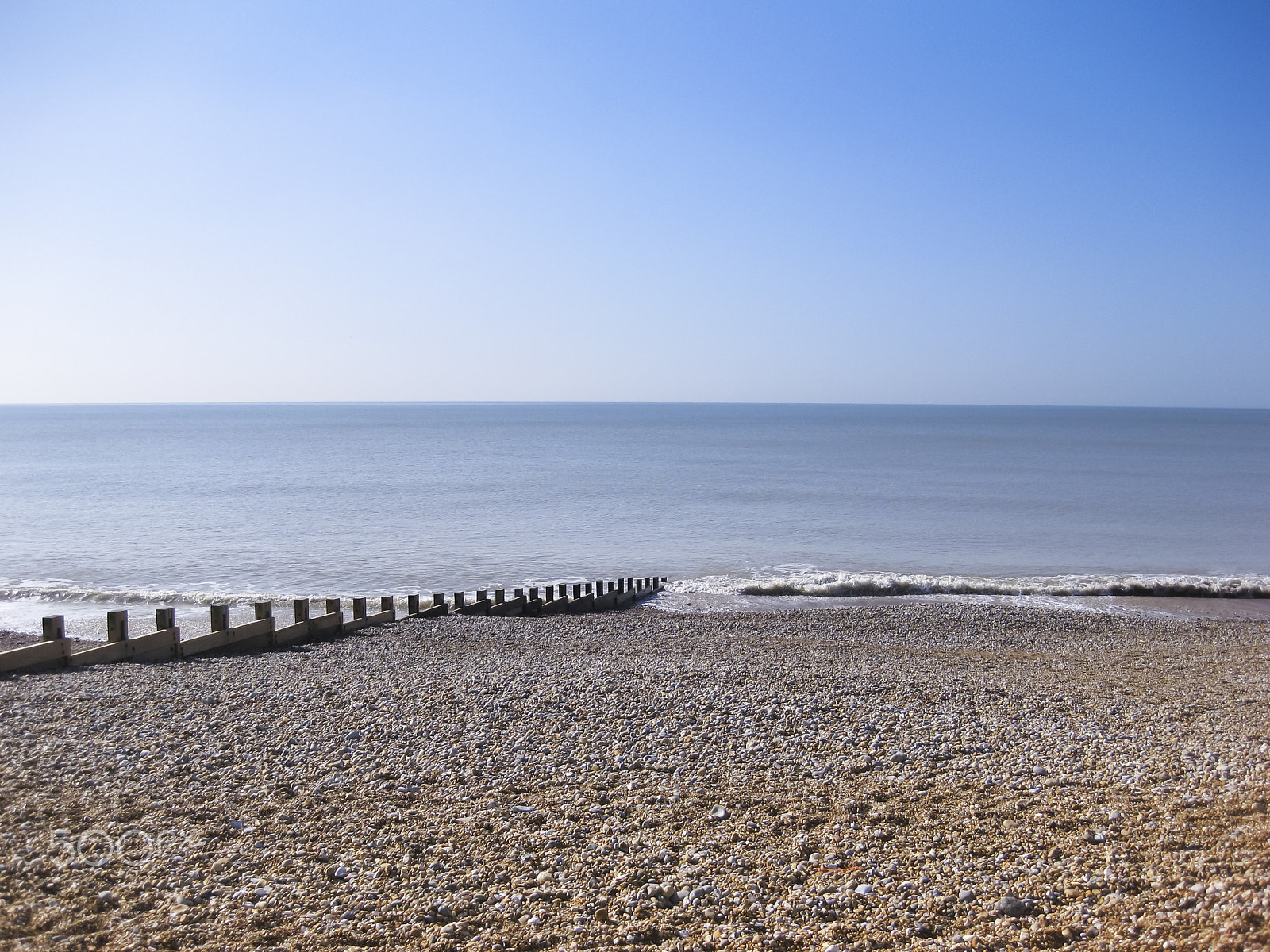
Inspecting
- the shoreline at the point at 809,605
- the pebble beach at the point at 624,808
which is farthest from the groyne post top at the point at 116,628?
the shoreline at the point at 809,605

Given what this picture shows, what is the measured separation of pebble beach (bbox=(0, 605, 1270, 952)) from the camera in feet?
16.5

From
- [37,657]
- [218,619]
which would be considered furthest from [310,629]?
[37,657]

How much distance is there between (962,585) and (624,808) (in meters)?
20.0

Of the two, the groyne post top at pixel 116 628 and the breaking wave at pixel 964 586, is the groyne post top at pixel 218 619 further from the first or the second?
the breaking wave at pixel 964 586

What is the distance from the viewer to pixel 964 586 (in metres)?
24.5

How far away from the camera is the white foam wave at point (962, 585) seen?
2386cm

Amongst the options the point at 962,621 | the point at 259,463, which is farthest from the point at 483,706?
the point at 259,463

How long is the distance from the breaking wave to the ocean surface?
0.08m

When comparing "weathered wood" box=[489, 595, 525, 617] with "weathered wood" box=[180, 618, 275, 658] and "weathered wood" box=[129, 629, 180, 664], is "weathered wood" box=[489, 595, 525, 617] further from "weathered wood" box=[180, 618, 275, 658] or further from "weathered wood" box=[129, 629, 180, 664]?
"weathered wood" box=[129, 629, 180, 664]

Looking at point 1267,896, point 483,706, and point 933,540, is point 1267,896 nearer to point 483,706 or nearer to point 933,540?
point 483,706

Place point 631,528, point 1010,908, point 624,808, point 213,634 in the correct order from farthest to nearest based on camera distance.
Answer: point 631,528 < point 213,634 < point 624,808 < point 1010,908

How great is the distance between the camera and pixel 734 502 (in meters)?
43.7

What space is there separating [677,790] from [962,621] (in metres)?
14.1

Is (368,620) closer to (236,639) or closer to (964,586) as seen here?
(236,639)
